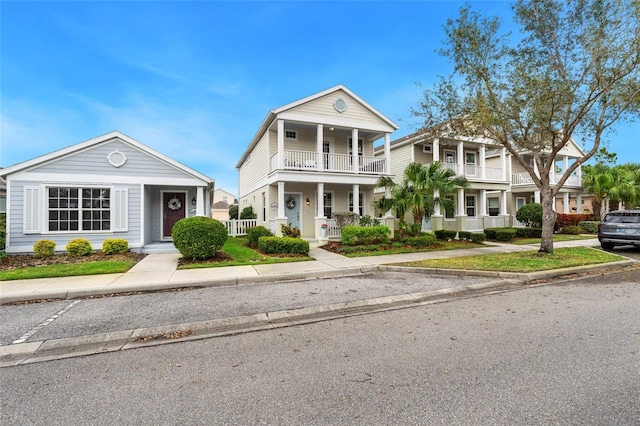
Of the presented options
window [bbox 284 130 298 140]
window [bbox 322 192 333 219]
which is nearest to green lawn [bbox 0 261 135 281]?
window [bbox 284 130 298 140]

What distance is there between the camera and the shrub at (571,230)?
20.1 metres

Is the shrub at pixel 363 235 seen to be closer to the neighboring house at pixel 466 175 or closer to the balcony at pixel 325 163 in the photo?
the balcony at pixel 325 163

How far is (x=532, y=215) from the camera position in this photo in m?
19.6

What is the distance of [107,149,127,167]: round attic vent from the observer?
11.6m

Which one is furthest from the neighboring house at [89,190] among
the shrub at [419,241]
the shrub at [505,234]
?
the shrub at [505,234]

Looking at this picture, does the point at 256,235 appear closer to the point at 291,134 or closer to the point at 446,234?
the point at 291,134

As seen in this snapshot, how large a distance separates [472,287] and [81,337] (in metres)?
7.34

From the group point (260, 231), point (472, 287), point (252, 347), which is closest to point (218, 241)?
point (260, 231)

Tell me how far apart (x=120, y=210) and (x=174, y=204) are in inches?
114

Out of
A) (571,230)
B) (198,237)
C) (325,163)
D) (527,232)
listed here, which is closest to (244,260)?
(198,237)

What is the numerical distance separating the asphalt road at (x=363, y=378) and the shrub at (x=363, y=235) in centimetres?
826

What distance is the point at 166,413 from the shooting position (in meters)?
2.53

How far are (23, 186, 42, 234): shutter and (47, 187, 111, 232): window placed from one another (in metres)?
0.30

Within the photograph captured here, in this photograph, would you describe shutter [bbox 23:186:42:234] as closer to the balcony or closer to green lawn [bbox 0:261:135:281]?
green lawn [bbox 0:261:135:281]
